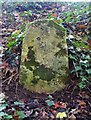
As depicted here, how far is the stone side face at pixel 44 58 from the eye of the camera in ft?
8.60

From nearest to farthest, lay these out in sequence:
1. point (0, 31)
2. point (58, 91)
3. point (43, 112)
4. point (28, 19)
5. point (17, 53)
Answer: point (43, 112), point (58, 91), point (17, 53), point (0, 31), point (28, 19)

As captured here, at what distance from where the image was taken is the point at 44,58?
265 cm

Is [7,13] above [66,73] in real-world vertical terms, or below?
above

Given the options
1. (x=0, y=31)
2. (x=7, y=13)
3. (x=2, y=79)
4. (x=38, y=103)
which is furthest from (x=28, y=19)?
(x=38, y=103)

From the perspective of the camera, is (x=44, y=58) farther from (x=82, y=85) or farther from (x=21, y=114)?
(x=21, y=114)

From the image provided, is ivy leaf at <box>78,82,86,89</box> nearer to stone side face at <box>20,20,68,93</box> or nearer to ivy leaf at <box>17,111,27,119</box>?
stone side face at <box>20,20,68,93</box>

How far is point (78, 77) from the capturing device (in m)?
2.68

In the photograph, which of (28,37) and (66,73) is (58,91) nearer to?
(66,73)

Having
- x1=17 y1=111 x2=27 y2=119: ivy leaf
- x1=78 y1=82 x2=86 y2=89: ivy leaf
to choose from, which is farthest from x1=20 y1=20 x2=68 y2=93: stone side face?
x1=17 y1=111 x2=27 y2=119: ivy leaf

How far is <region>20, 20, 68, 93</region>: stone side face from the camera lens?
2621mm

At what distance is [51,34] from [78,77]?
43 cm

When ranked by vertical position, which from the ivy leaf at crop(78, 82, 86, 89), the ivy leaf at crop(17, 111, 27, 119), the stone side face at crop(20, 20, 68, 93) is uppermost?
the stone side face at crop(20, 20, 68, 93)

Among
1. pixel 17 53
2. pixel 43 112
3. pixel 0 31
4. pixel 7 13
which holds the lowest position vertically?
pixel 43 112

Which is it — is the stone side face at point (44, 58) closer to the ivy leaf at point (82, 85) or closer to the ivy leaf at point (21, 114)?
the ivy leaf at point (82, 85)
